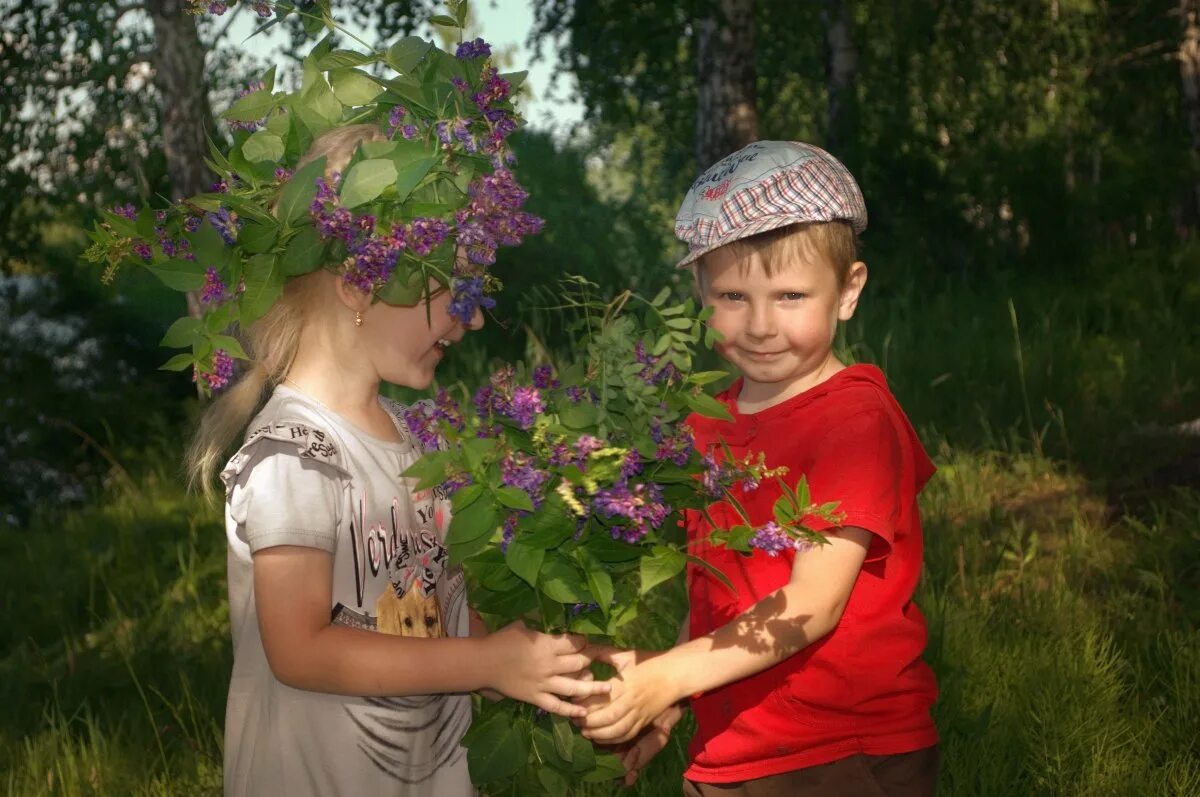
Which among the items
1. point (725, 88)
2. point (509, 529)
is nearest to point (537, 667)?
point (509, 529)

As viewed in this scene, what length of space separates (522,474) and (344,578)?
48 cm

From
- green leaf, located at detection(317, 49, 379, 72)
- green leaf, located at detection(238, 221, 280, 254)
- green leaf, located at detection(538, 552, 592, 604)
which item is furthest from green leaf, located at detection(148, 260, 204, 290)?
green leaf, located at detection(538, 552, 592, 604)

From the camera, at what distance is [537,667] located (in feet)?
7.28

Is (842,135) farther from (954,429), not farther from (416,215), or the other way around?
(416,215)

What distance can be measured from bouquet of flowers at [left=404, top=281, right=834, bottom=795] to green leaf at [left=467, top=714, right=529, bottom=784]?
0.26 metres

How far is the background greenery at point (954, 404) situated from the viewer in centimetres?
392

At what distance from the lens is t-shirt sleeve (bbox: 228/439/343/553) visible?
2178mm

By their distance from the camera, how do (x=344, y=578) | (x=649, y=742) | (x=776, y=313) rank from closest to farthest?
(x=344, y=578)
(x=776, y=313)
(x=649, y=742)

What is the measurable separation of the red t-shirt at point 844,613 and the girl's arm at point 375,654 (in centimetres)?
39

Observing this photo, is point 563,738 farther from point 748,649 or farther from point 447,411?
point 447,411

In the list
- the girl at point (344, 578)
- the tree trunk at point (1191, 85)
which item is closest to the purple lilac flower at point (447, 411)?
the girl at point (344, 578)

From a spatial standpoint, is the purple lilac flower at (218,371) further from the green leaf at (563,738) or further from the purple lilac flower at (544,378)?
the green leaf at (563,738)

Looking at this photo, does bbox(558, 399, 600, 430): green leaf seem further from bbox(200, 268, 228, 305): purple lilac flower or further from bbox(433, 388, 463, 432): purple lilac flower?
bbox(200, 268, 228, 305): purple lilac flower

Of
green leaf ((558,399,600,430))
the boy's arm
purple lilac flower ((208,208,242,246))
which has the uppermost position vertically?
purple lilac flower ((208,208,242,246))
